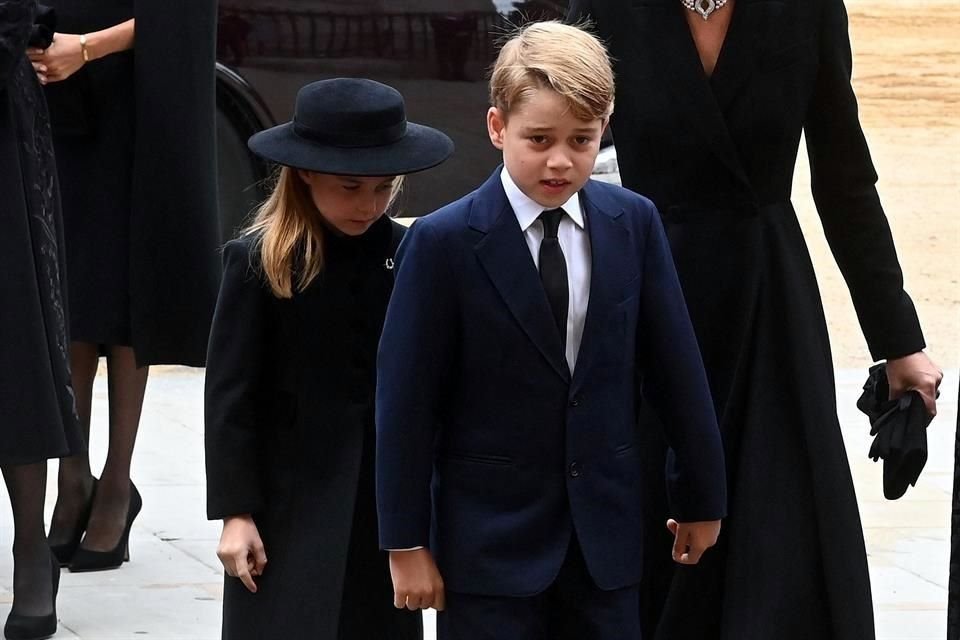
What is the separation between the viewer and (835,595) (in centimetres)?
358

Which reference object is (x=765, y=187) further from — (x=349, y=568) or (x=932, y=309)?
(x=932, y=309)

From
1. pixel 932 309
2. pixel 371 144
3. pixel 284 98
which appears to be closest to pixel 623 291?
pixel 371 144

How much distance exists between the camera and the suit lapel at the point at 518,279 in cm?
313

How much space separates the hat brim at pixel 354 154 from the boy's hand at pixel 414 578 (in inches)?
27.9

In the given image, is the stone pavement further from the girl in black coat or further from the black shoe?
the girl in black coat

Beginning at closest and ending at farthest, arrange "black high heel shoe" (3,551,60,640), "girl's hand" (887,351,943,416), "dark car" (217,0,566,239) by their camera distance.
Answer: "girl's hand" (887,351,943,416)
"black high heel shoe" (3,551,60,640)
"dark car" (217,0,566,239)

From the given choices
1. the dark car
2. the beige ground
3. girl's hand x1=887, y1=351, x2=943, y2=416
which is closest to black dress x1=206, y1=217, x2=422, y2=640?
girl's hand x1=887, y1=351, x2=943, y2=416

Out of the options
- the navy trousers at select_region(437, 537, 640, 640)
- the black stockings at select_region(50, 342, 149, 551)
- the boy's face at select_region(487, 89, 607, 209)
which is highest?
the boy's face at select_region(487, 89, 607, 209)

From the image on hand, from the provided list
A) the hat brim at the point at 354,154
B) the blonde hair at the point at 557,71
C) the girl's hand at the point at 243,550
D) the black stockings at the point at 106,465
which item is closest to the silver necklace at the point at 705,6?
the blonde hair at the point at 557,71

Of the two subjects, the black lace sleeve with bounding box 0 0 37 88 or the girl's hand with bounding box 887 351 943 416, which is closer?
the girl's hand with bounding box 887 351 943 416

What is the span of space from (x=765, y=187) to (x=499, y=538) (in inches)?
34.2

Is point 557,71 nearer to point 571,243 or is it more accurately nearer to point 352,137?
point 571,243

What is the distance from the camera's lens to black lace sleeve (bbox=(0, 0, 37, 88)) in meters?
4.59

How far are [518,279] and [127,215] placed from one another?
242cm
